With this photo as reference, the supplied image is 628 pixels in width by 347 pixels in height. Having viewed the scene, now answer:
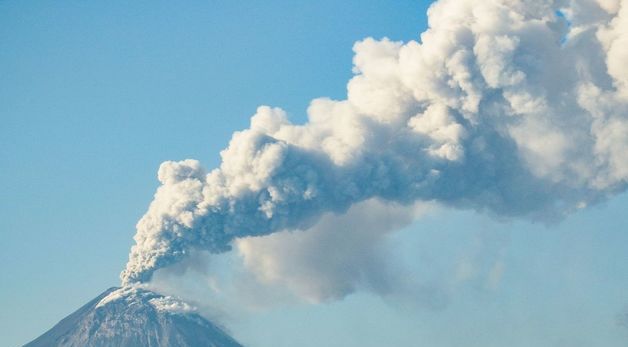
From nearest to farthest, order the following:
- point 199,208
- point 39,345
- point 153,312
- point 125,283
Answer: point 199,208
point 125,283
point 153,312
point 39,345

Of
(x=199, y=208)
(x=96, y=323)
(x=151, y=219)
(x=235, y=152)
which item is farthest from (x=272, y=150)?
(x=96, y=323)

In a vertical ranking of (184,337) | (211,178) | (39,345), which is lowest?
(39,345)

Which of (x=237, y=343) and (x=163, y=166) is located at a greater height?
(x=163, y=166)

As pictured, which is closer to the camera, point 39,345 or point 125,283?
point 125,283

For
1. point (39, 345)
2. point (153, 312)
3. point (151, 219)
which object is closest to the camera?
point (151, 219)

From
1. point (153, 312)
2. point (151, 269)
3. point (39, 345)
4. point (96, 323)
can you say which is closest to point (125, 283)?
point (151, 269)

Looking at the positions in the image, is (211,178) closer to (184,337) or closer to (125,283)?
(125,283)

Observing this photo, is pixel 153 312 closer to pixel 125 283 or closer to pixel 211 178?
pixel 125 283
